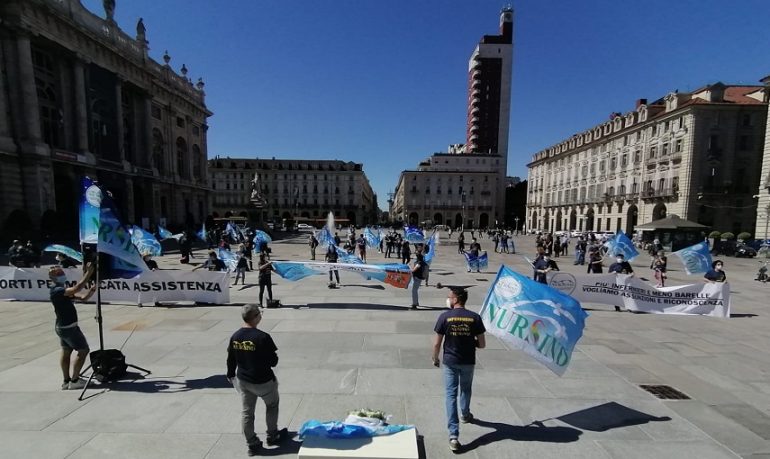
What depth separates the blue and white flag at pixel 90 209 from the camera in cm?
595

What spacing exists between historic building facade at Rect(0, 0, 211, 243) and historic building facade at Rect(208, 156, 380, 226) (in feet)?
146

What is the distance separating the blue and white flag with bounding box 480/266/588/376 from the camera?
15.6 ft

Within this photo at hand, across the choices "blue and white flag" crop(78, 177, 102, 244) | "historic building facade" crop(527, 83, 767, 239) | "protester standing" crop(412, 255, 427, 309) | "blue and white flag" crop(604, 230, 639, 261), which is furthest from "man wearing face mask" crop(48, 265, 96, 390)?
"historic building facade" crop(527, 83, 767, 239)

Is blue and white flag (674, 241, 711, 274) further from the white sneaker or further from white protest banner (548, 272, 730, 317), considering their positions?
the white sneaker

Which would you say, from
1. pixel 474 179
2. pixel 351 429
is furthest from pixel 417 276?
pixel 474 179

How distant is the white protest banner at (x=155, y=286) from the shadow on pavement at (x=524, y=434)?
341 inches

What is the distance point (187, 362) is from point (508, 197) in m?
118

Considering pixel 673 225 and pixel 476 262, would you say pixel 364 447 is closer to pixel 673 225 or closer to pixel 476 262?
pixel 476 262

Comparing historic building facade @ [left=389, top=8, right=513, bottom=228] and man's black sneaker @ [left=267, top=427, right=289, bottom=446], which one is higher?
historic building facade @ [left=389, top=8, right=513, bottom=228]

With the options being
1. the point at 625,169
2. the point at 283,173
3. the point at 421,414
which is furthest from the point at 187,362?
the point at 283,173

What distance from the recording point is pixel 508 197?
114m

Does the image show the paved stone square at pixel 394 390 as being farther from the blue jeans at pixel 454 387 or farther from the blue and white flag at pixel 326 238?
the blue and white flag at pixel 326 238

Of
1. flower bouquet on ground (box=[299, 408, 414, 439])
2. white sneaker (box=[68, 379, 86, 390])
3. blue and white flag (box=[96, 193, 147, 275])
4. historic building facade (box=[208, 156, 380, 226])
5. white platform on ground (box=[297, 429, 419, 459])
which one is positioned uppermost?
historic building facade (box=[208, 156, 380, 226])

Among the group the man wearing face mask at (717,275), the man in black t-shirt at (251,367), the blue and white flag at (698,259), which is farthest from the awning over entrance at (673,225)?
the man in black t-shirt at (251,367)
